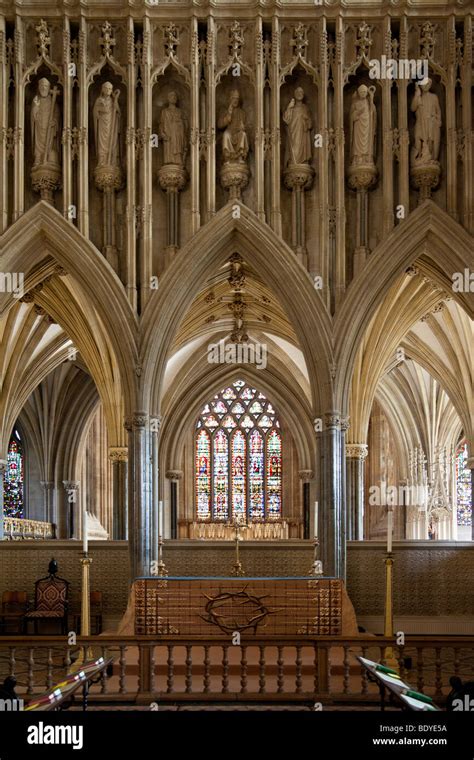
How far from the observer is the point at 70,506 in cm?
3045

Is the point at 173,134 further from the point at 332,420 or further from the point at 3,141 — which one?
the point at 332,420

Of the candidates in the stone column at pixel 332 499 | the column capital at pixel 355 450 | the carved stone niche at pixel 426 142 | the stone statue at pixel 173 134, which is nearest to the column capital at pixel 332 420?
the stone column at pixel 332 499

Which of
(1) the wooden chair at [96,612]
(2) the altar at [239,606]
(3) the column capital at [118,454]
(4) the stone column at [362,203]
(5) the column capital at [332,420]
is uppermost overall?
(4) the stone column at [362,203]

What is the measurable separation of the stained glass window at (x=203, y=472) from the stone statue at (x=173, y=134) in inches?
631

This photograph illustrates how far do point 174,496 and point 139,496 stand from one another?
14309 millimetres

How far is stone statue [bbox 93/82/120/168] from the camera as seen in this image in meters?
17.0

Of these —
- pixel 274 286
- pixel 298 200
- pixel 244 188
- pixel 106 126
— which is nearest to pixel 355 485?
pixel 274 286

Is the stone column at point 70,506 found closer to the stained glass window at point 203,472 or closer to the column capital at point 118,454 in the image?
the stained glass window at point 203,472

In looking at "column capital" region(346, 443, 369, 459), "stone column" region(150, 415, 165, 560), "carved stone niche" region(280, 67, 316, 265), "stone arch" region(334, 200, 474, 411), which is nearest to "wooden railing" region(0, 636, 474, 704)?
"stone column" region(150, 415, 165, 560)

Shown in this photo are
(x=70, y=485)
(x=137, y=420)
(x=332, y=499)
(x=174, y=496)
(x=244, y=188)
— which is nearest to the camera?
(x=332, y=499)

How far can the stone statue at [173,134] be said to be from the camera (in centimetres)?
1706

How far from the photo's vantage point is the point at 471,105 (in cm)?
1689

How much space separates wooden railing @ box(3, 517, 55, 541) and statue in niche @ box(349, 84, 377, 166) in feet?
40.9
